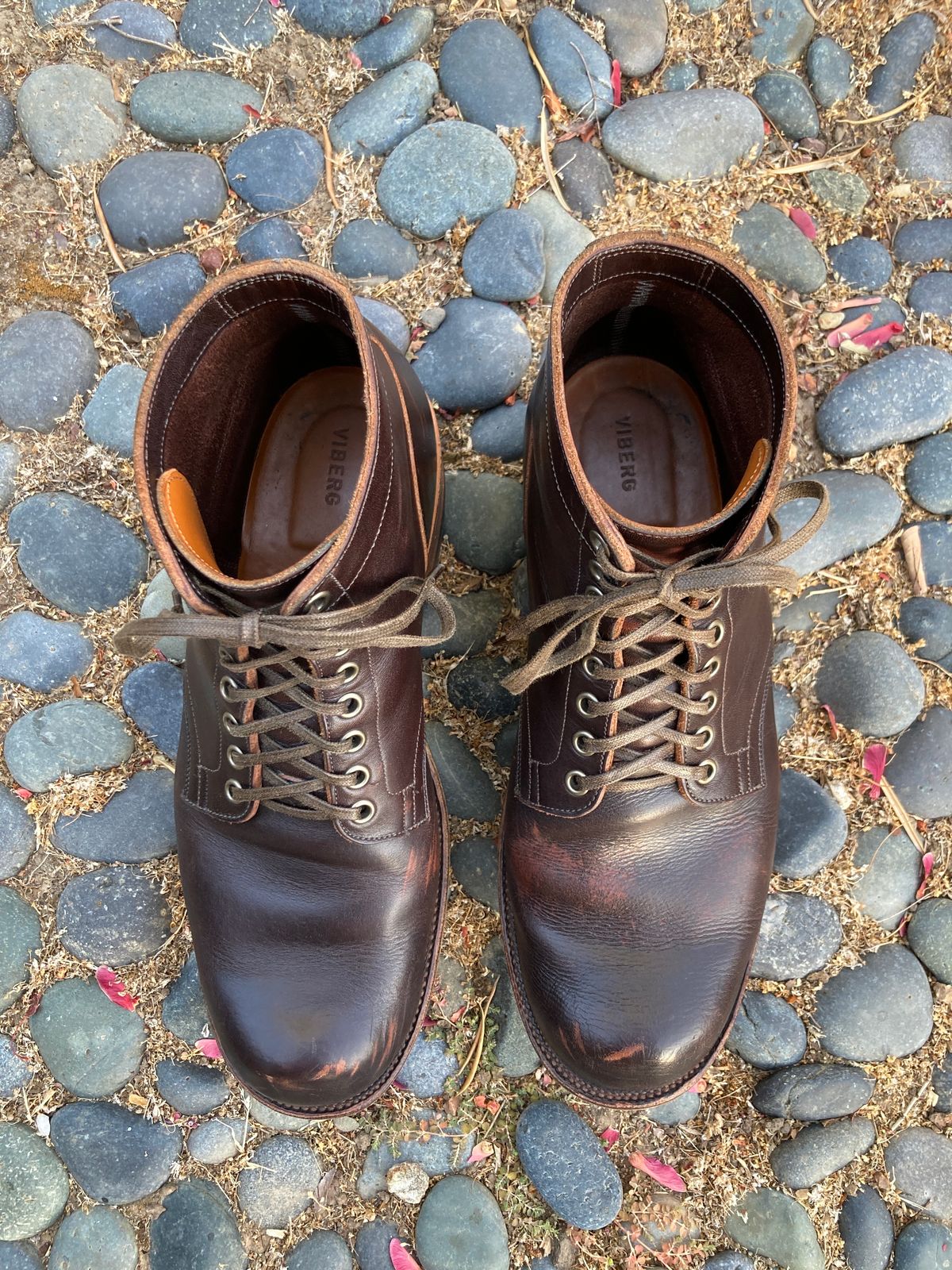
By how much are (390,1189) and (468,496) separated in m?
1.82

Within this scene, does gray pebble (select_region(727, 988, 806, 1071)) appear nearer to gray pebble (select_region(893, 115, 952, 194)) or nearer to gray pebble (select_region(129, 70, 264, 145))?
gray pebble (select_region(893, 115, 952, 194))

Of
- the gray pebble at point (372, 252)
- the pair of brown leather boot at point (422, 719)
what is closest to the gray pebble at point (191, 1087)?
the pair of brown leather boot at point (422, 719)

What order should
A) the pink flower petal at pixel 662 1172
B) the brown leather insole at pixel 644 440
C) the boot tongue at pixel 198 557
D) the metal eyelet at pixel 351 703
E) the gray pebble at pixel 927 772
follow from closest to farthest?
the boot tongue at pixel 198 557 → the metal eyelet at pixel 351 703 → the brown leather insole at pixel 644 440 → the pink flower petal at pixel 662 1172 → the gray pebble at pixel 927 772

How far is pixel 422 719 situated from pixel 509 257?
4.18 ft

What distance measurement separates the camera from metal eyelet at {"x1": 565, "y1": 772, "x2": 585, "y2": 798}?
1.84 m

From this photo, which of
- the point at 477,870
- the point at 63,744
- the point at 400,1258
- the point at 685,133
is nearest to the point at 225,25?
the point at 685,133

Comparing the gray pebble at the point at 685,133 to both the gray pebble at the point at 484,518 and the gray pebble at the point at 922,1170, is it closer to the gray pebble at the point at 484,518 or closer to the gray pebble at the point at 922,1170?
the gray pebble at the point at 484,518

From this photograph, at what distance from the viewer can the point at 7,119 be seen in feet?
7.76

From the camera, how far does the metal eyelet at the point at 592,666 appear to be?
70.7 inches

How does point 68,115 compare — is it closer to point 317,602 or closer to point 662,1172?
point 317,602

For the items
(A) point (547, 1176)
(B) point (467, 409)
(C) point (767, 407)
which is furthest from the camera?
(B) point (467, 409)

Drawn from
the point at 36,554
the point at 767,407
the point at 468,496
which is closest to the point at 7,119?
the point at 36,554

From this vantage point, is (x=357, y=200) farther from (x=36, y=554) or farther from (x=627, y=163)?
(x=36, y=554)

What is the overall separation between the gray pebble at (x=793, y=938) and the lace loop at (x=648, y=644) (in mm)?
676
